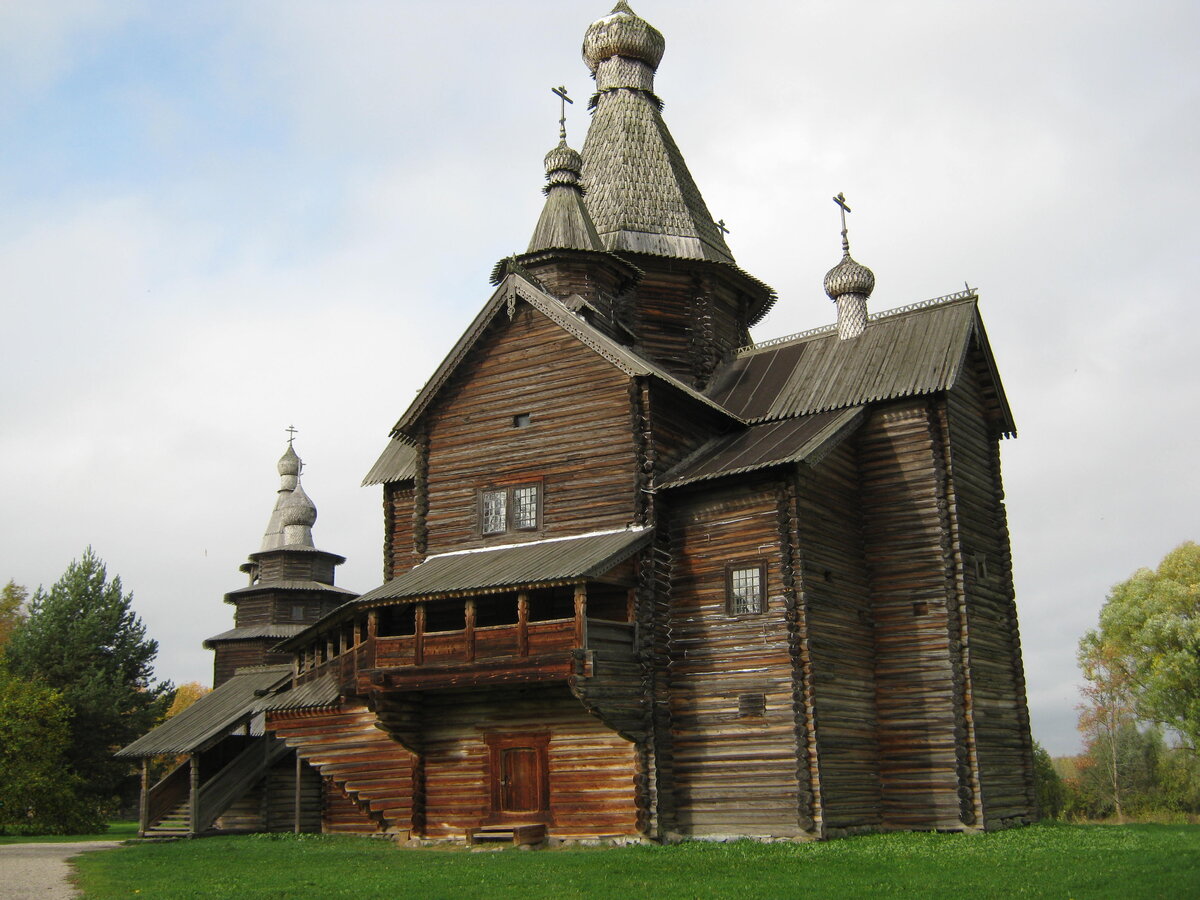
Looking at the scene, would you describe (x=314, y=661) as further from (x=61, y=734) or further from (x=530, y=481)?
(x=61, y=734)

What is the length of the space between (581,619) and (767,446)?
5.66 meters

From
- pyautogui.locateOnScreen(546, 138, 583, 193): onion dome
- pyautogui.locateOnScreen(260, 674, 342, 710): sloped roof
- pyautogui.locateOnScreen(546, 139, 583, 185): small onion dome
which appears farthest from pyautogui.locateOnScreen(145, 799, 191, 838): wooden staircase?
pyautogui.locateOnScreen(546, 139, 583, 185): small onion dome

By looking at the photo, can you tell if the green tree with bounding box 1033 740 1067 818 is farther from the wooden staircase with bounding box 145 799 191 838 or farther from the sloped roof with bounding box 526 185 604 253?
the wooden staircase with bounding box 145 799 191 838

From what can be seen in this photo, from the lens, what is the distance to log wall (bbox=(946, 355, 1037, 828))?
23.9 metres

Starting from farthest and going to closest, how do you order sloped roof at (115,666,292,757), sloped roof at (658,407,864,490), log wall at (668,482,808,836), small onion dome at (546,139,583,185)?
sloped roof at (115,666,292,757) → small onion dome at (546,139,583,185) → sloped roof at (658,407,864,490) → log wall at (668,482,808,836)

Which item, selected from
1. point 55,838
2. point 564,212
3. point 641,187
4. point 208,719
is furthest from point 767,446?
point 55,838

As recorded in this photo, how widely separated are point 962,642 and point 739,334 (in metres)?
11.6

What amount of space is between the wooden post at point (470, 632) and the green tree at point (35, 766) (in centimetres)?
2373

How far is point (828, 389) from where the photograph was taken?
86.5 feet

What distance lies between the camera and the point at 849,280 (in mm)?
28656

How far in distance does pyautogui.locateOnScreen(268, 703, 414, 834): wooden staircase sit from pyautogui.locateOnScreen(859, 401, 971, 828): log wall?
9.94 metres

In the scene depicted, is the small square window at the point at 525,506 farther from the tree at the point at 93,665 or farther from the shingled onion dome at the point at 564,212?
the tree at the point at 93,665

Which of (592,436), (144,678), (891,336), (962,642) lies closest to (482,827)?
(592,436)

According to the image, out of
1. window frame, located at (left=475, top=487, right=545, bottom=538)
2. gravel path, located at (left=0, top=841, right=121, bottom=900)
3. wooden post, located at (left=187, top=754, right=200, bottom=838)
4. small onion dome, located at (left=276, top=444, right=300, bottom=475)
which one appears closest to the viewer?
gravel path, located at (left=0, top=841, right=121, bottom=900)
